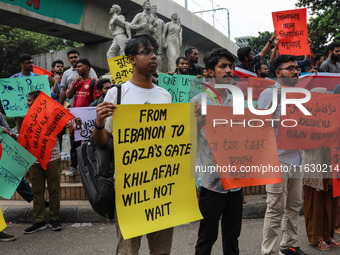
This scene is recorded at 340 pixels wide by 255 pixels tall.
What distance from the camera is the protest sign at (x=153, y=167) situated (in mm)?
2203

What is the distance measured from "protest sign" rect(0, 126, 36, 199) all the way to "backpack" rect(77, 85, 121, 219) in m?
2.00

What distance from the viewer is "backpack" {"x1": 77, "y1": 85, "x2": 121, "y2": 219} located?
2211mm

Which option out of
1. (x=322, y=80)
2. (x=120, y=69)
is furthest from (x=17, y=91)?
(x=322, y=80)

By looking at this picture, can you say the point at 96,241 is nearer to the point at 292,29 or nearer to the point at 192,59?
the point at 192,59

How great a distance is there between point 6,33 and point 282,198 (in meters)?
25.0

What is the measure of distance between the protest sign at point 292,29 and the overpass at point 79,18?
11750 millimetres

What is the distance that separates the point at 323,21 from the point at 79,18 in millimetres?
10523

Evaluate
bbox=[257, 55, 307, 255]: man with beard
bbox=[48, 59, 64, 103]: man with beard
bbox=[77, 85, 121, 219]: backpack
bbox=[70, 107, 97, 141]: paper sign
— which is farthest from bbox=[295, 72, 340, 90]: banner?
bbox=[48, 59, 64, 103]: man with beard

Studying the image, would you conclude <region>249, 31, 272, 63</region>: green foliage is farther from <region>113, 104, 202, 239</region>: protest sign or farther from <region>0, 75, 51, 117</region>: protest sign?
<region>113, 104, 202, 239</region>: protest sign

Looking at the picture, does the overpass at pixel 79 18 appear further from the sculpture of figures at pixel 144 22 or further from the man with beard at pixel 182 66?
the man with beard at pixel 182 66

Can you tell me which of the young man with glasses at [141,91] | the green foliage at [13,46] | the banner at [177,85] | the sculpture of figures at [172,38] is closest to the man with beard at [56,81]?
the banner at [177,85]

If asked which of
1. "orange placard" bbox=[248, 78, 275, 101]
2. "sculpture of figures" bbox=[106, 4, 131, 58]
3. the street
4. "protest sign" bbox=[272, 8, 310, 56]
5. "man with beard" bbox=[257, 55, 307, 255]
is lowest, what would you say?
the street

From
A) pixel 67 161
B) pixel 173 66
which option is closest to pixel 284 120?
pixel 67 161

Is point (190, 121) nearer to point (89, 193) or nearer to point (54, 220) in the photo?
point (89, 193)
